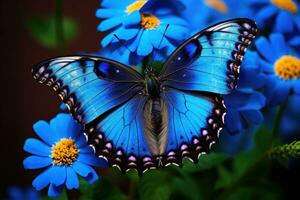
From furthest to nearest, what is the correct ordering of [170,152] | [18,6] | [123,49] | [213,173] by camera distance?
[18,6] → [213,173] → [123,49] → [170,152]

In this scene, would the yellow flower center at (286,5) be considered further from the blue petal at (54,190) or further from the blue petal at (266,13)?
the blue petal at (54,190)

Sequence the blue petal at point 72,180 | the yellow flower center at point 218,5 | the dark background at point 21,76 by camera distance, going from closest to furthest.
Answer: the blue petal at point 72,180, the yellow flower center at point 218,5, the dark background at point 21,76

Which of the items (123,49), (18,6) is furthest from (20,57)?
(123,49)

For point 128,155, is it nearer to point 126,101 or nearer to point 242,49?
point 126,101

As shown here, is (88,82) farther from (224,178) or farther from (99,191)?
(224,178)

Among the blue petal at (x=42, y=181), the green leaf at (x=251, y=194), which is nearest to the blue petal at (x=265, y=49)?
the green leaf at (x=251, y=194)

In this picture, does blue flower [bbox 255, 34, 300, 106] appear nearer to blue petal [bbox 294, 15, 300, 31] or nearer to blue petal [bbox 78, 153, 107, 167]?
blue petal [bbox 294, 15, 300, 31]
